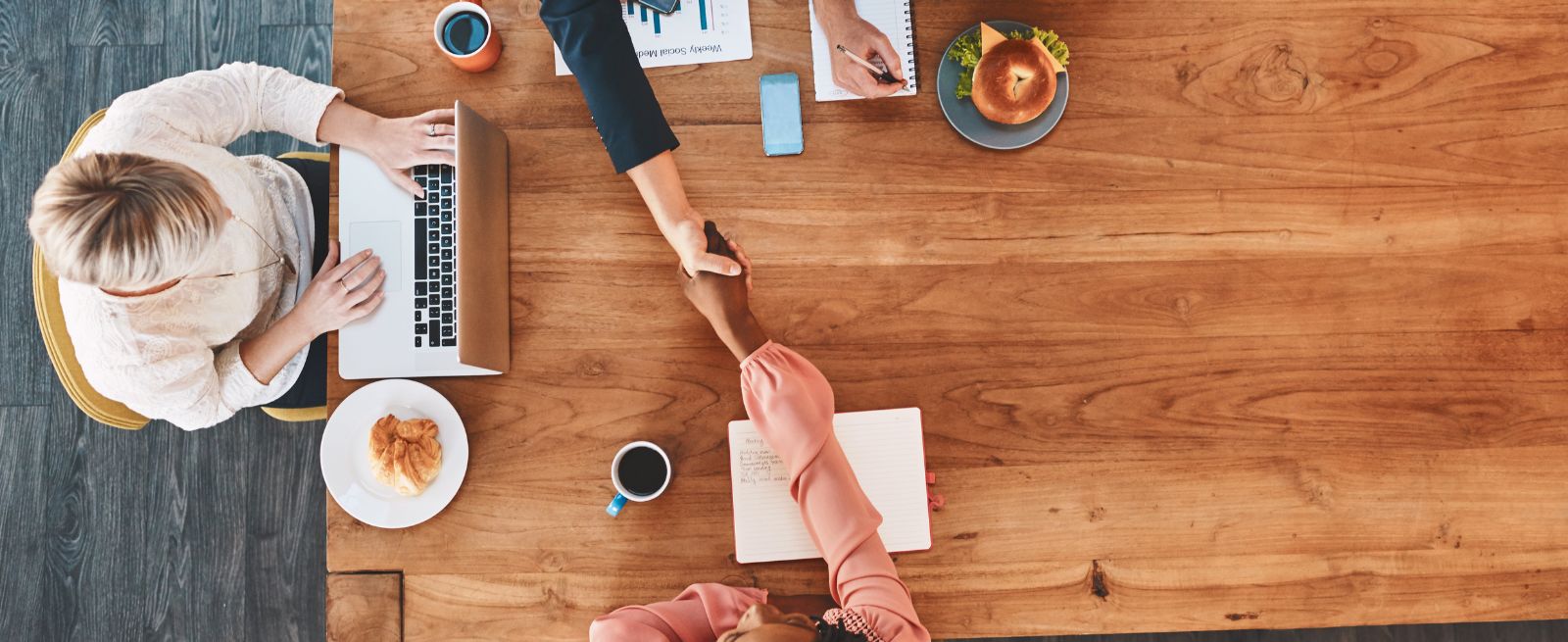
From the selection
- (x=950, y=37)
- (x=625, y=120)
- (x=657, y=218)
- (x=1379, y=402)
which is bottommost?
(x=1379, y=402)

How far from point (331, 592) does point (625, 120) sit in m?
0.77

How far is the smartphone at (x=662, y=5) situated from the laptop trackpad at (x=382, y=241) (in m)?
0.49

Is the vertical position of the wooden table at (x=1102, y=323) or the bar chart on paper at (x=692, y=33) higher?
the bar chart on paper at (x=692, y=33)

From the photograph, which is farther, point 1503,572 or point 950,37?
point 950,37

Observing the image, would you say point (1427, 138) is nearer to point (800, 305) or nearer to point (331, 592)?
point (800, 305)

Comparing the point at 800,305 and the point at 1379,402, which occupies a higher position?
the point at 800,305

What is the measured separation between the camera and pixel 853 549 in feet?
3.34

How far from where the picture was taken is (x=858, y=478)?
1102mm

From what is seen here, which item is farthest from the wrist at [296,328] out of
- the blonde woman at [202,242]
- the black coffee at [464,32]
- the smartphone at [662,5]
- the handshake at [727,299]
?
the smartphone at [662,5]

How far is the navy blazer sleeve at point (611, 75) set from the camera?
1055mm

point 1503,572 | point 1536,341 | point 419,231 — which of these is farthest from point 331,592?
point 1536,341

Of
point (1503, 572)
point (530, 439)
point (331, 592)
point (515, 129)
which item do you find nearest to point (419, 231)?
point (515, 129)

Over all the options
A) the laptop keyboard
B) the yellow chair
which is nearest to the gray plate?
the laptop keyboard

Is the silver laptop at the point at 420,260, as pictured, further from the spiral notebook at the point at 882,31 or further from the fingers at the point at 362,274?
the spiral notebook at the point at 882,31
